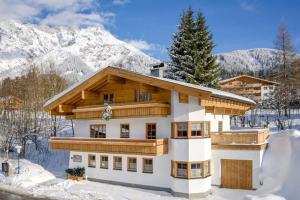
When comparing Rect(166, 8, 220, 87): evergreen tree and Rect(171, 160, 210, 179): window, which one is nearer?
Rect(171, 160, 210, 179): window

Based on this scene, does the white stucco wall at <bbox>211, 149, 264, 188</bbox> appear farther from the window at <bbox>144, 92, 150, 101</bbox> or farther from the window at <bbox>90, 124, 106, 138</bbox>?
the window at <bbox>90, 124, 106, 138</bbox>

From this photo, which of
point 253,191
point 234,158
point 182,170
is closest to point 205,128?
point 234,158

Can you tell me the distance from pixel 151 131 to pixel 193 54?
65.7ft

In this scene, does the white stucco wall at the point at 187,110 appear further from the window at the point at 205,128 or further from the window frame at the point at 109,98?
the window frame at the point at 109,98

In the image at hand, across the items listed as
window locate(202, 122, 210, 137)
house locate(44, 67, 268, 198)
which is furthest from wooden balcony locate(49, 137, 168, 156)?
window locate(202, 122, 210, 137)

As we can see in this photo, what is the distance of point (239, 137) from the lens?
21.8 m

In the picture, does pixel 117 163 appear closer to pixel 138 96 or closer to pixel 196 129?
pixel 138 96

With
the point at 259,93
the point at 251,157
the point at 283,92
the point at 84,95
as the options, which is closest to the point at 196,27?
the point at 283,92

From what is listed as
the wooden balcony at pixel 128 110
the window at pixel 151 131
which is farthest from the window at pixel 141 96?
the window at pixel 151 131

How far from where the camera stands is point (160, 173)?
73.7ft

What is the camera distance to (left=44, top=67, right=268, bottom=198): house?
69.1ft

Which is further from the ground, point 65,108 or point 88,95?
point 88,95

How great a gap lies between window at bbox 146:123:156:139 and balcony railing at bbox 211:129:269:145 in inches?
152

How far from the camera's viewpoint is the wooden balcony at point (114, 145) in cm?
2125
